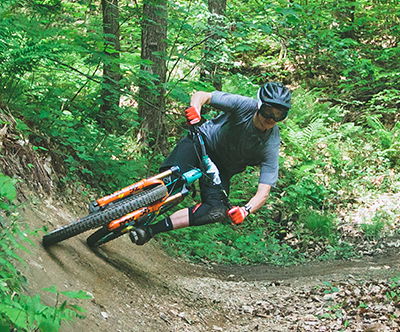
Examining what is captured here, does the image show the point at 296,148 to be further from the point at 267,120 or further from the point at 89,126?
the point at 267,120

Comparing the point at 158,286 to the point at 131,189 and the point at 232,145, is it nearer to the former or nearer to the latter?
the point at 131,189

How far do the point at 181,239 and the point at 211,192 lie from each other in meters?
2.70

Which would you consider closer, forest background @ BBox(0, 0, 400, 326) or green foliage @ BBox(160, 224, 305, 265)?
forest background @ BBox(0, 0, 400, 326)

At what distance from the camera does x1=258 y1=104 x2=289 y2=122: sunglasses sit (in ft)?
13.2

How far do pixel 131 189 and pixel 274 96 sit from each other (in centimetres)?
176

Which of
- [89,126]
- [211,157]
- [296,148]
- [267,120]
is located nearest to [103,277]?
[211,157]

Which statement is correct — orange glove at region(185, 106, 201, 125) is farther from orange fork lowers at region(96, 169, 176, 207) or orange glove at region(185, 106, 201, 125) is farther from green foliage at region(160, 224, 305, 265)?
green foliage at region(160, 224, 305, 265)

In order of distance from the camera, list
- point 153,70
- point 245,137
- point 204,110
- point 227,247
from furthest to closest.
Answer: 1. point 204,110
2. point 153,70
3. point 227,247
4. point 245,137

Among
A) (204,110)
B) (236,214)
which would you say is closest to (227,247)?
(236,214)

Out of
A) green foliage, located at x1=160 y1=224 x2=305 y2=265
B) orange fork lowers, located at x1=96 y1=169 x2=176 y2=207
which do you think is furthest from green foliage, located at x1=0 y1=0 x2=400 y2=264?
orange fork lowers, located at x1=96 y1=169 x2=176 y2=207

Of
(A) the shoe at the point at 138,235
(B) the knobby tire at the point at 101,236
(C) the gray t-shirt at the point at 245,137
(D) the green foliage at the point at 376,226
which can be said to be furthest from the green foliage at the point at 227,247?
(C) the gray t-shirt at the point at 245,137

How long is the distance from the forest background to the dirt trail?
61 cm

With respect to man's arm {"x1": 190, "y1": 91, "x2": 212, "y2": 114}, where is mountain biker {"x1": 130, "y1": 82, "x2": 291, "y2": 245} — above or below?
below

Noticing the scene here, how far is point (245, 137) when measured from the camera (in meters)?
4.38
